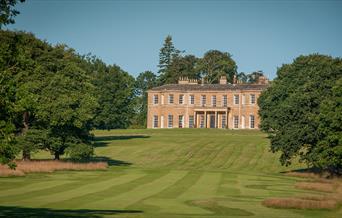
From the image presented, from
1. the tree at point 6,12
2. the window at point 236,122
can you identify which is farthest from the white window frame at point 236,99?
the tree at point 6,12

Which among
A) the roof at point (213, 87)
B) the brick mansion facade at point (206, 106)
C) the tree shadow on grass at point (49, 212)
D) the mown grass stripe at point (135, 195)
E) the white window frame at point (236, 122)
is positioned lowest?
the tree shadow on grass at point (49, 212)

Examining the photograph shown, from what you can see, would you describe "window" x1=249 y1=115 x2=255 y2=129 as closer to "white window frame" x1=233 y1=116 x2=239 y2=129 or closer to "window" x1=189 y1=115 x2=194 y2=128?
"white window frame" x1=233 y1=116 x2=239 y2=129

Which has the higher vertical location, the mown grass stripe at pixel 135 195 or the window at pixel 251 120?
the window at pixel 251 120

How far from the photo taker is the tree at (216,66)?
189 m

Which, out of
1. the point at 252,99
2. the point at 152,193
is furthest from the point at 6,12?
the point at 252,99

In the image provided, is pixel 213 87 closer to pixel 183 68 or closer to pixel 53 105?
pixel 183 68

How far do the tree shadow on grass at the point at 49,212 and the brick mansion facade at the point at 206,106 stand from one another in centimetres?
10256

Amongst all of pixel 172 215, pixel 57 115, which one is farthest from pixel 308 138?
pixel 172 215

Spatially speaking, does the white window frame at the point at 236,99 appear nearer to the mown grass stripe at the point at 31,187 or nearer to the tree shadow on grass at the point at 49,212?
the mown grass stripe at the point at 31,187

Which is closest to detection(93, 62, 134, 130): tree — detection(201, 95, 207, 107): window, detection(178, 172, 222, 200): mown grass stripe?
detection(201, 95, 207, 107): window

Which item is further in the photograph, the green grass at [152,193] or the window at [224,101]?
the window at [224,101]

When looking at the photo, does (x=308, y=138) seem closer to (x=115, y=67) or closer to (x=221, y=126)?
(x=115, y=67)

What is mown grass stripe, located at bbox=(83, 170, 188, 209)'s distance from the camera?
34519mm

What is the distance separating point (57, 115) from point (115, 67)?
5636 centimetres
